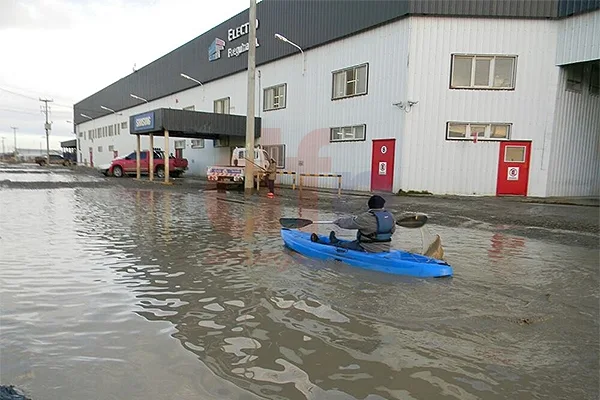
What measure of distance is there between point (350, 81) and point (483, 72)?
19.0 ft

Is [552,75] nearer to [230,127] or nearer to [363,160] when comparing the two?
[363,160]

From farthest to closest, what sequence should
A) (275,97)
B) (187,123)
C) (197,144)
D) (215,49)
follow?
1. (197,144)
2. (215,49)
3. (275,97)
4. (187,123)

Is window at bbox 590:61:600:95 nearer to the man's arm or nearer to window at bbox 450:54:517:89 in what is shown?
window at bbox 450:54:517:89

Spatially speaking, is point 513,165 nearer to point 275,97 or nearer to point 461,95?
point 461,95

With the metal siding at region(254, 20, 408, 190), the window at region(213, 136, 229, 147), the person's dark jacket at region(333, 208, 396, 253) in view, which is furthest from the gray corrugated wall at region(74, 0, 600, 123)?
the person's dark jacket at region(333, 208, 396, 253)

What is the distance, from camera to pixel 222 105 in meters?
30.5

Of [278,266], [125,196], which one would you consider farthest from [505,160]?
[125,196]

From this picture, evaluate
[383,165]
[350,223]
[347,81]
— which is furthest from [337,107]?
[350,223]

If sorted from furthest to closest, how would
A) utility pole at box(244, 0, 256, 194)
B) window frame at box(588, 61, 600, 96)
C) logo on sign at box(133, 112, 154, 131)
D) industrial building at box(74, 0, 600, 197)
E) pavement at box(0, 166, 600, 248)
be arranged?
1. logo on sign at box(133, 112, 154, 131)
2. window frame at box(588, 61, 600, 96)
3. utility pole at box(244, 0, 256, 194)
4. industrial building at box(74, 0, 600, 197)
5. pavement at box(0, 166, 600, 248)

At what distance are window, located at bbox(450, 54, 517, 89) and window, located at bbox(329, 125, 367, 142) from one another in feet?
13.9

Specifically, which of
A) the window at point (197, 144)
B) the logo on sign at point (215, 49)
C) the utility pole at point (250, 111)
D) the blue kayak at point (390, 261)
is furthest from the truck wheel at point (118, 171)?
the blue kayak at point (390, 261)

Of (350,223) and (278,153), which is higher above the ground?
(278,153)

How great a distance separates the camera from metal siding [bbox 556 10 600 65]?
48.9 feet

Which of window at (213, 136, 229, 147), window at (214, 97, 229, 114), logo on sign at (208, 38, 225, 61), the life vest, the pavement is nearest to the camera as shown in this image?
the life vest
